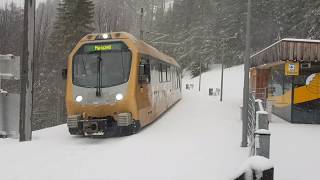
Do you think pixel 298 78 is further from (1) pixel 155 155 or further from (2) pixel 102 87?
(1) pixel 155 155

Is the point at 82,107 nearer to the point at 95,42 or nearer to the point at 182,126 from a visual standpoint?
the point at 95,42

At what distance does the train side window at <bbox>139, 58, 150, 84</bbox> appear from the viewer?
15.2 meters

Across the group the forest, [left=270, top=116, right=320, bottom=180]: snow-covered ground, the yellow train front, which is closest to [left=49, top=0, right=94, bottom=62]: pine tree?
the forest

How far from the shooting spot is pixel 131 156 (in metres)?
10.8

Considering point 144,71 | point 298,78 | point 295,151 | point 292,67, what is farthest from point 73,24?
point 295,151

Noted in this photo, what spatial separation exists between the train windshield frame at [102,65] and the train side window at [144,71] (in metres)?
0.65

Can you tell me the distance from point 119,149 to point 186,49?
77074mm

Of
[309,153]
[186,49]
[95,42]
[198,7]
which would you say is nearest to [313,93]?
[309,153]

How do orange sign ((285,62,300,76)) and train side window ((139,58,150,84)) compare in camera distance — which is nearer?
train side window ((139,58,150,84))

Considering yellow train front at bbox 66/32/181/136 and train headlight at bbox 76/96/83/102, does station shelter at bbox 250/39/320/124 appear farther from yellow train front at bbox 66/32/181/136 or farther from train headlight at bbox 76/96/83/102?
train headlight at bbox 76/96/83/102

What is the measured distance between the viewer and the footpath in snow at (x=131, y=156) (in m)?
8.96

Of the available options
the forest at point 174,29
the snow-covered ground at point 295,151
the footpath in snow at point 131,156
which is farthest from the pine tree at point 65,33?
the snow-covered ground at point 295,151

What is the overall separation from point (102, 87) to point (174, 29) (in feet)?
276

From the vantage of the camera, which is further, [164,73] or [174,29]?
[174,29]
